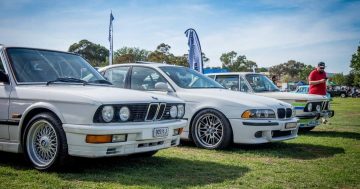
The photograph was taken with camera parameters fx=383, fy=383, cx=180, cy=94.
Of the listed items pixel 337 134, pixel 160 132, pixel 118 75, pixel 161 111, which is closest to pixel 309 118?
pixel 337 134

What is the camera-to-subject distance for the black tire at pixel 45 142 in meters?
4.44

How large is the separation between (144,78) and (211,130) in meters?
1.68

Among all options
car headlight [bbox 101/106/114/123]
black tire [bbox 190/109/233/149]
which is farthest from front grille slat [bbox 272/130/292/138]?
car headlight [bbox 101/106/114/123]

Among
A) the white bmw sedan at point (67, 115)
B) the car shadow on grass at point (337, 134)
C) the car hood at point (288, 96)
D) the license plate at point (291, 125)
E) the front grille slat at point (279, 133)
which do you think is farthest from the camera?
the car hood at point (288, 96)

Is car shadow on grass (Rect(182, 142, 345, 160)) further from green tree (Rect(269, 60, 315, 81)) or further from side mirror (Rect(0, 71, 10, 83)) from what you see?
green tree (Rect(269, 60, 315, 81))

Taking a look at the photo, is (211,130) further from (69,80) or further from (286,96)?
(286,96)

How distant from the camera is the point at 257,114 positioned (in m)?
6.57

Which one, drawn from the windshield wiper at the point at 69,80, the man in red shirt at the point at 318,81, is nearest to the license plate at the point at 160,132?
the windshield wiper at the point at 69,80

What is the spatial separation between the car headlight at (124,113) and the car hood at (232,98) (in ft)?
8.30

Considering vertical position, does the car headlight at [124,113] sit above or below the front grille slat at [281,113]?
above

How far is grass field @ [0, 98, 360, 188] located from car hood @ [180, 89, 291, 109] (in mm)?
819

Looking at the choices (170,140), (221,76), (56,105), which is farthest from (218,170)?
(221,76)

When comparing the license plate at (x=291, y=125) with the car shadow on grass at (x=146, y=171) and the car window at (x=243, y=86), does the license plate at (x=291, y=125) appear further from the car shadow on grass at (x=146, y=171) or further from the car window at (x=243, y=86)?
the car window at (x=243, y=86)

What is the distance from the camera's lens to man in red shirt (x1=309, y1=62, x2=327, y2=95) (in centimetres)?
1101
